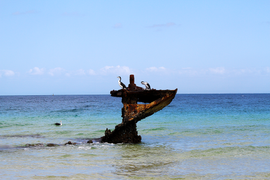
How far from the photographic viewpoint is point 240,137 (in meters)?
12.9

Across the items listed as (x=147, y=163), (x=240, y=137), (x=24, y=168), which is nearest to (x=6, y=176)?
(x=24, y=168)

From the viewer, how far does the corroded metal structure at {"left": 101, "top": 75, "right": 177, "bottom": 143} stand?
10.2 metres

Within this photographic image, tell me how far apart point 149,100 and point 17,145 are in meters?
5.51

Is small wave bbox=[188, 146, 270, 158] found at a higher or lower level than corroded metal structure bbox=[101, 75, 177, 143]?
lower

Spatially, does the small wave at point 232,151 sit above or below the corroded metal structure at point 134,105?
below

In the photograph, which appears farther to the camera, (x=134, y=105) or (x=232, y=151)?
(x=134, y=105)

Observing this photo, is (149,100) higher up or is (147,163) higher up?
(149,100)

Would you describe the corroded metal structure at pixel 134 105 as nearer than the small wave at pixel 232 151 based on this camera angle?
No

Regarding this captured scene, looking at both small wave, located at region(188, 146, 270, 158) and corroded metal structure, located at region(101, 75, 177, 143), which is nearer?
small wave, located at region(188, 146, 270, 158)

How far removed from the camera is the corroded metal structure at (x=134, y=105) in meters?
10.2

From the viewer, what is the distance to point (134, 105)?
10438 millimetres

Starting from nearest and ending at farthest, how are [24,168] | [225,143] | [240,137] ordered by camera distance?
[24,168]
[225,143]
[240,137]

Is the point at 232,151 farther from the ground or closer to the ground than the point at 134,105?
closer to the ground

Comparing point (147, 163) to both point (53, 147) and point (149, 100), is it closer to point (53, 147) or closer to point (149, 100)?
point (149, 100)
